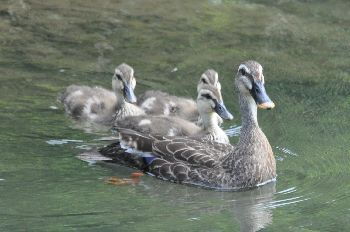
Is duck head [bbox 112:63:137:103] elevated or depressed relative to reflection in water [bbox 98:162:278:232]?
elevated

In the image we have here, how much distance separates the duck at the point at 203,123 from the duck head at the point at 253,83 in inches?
28.9

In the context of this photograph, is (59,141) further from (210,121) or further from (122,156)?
(210,121)

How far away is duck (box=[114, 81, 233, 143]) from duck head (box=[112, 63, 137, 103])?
443mm

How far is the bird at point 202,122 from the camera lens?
31.6 feet

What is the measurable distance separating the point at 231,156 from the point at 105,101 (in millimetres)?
2301

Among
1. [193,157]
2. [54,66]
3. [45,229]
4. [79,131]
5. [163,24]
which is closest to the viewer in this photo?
[45,229]

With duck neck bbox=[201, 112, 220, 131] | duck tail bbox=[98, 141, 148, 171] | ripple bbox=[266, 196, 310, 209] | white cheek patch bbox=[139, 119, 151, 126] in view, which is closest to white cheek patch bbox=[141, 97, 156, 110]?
white cheek patch bbox=[139, 119, 151, 126]

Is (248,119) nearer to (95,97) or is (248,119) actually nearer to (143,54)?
(95,97)

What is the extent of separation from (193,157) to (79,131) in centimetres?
161

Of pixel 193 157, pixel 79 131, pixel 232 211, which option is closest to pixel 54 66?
pixel 79 131

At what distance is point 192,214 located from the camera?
802cm

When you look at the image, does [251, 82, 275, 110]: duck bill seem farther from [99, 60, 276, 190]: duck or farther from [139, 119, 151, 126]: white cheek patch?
[139, 119, 151, 126]: white cheek patch

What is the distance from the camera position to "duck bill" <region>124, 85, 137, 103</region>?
407 inches

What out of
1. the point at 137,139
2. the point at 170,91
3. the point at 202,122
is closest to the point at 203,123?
the point at 202,122
